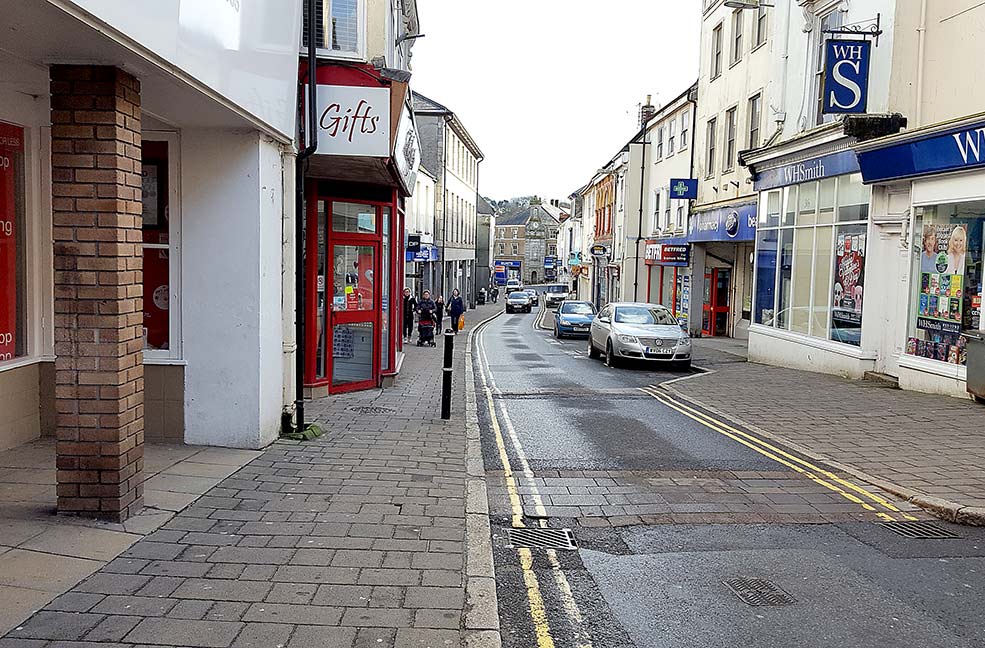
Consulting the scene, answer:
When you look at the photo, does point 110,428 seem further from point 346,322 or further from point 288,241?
point 346,322

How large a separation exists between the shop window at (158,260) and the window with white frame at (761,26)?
65.6ft

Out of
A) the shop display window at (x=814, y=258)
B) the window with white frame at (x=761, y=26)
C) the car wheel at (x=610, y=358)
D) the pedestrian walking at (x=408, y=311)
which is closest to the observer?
the shop display window at (x=814, y=258)

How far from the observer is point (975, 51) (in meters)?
12.3

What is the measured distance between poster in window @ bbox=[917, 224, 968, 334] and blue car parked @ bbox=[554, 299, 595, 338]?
714 inches

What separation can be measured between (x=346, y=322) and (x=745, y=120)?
17.0m

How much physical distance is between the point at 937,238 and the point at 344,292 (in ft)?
30.9

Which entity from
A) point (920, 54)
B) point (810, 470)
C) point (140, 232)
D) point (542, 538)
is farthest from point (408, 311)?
point (140, 232)

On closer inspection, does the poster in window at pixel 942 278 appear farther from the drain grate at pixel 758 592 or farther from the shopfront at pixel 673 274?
the shopfront at pixel 673 274

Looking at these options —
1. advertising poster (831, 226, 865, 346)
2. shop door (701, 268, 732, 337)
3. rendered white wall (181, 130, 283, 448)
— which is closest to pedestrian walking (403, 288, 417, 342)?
shop door (701, 268, 732, 337)

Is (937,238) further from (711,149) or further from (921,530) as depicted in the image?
(711,149)

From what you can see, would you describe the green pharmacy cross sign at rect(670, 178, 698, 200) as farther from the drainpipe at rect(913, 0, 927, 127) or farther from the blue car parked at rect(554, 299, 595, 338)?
the drainpipe at rect(913, 0, 927, 127)

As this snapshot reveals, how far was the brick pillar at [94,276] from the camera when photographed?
530 centimetres

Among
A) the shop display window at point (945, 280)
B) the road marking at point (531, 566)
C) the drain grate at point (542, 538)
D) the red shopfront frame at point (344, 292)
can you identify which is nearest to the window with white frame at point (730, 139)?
the shop display window at point (945, 280)

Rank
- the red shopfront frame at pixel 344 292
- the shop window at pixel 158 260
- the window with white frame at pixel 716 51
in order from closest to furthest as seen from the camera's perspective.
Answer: the shop window at pixel 158 260
the red shopfront frame at pixel 344 292
the window with white frame at pixel 716 51
